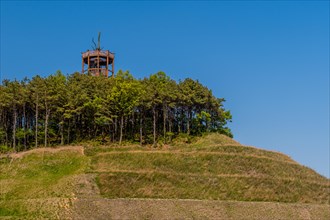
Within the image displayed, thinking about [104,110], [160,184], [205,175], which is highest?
[104,110]

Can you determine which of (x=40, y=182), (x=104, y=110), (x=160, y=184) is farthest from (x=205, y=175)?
(x=104, y=110)

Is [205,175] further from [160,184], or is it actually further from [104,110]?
[104,110]

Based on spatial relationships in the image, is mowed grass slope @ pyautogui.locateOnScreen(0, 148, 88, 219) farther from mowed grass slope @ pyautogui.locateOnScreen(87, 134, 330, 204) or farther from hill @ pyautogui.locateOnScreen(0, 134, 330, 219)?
mowed grass slope @ pyautogui.locateOnScreen(87, 134, 330, 204)

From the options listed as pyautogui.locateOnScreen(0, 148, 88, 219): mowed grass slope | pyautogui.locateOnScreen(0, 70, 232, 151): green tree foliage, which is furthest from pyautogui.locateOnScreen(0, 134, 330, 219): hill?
pyautogui.locateOnScreen(0, 70, 232, 151): green tree foliage

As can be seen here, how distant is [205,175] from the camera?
65.6m

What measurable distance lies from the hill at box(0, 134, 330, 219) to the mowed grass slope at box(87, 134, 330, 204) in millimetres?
119

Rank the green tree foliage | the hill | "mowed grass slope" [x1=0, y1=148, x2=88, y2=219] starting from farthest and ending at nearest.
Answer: the green tree foliage, the hill, "mowed grass slope" [x1=0, y1=148, x2=88, y2=219]

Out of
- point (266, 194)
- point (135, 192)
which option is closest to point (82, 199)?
point (135, 192)

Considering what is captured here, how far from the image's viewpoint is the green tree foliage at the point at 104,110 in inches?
3150

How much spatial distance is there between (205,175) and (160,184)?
22.3 feet

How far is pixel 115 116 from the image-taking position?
79188mm

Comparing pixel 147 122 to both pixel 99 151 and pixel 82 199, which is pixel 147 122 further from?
pixel 82 199

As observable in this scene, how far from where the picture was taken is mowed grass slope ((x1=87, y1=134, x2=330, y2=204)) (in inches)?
2402

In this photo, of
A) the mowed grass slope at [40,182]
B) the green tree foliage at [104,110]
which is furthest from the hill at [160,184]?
the green tree foliage at [104,110]
